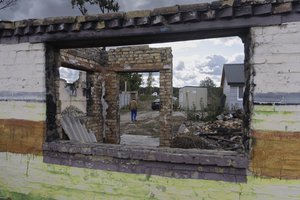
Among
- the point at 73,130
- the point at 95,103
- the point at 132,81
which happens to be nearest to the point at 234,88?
the point at 132,81

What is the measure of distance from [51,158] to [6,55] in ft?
6.04

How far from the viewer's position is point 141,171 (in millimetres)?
4238

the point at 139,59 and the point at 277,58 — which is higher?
the point at 139,59

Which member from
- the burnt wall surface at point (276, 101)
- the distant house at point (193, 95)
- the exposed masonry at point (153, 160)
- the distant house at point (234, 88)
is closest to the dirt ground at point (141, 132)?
the exposed masonry at point (153, 160)

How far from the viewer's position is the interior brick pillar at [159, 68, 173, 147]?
9.73 metres

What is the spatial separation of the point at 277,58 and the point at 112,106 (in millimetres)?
7380

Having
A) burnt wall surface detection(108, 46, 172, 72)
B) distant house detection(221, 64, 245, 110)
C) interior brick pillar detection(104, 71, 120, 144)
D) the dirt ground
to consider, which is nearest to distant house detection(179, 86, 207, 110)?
distant house detection(221, 64, 245, 110)

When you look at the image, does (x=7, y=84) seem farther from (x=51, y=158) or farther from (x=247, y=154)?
(x=247, y=154)

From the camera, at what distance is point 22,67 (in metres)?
5.04

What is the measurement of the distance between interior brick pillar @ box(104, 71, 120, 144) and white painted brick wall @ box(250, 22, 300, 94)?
7.03 m

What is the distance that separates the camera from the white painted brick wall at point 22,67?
4.87 m

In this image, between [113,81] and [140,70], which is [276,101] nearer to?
[140,70]

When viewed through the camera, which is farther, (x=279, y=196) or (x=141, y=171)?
(x=141, y=171)

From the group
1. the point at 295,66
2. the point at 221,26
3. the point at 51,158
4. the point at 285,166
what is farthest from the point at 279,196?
the point at 51,158
